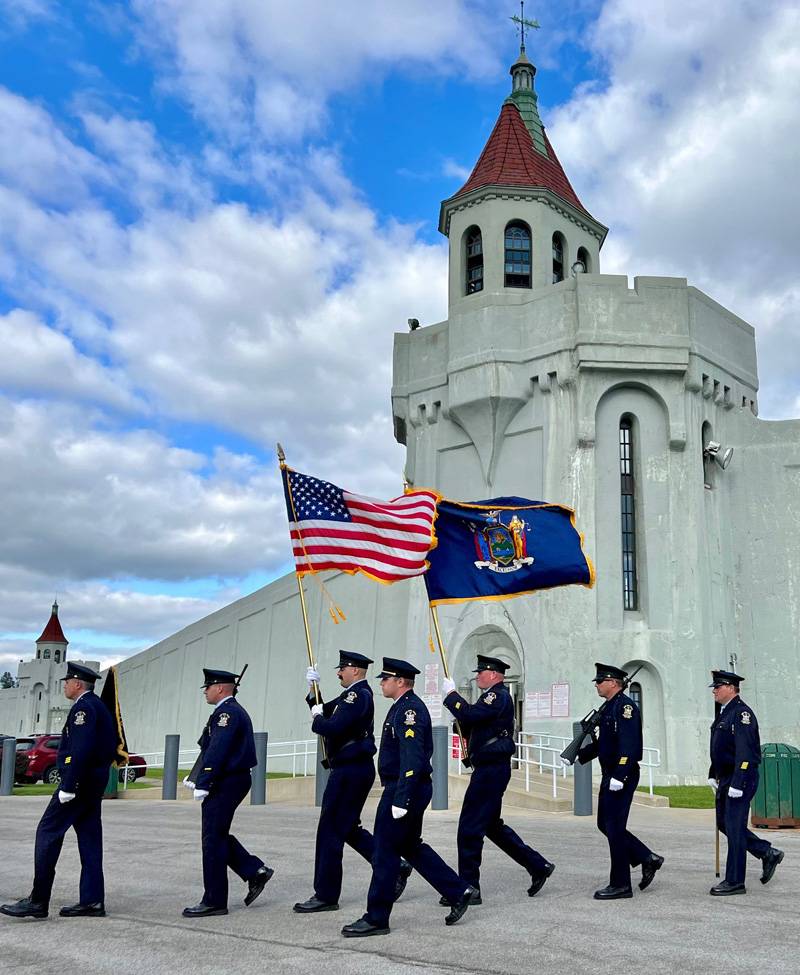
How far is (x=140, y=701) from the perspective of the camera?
41188 millimetres

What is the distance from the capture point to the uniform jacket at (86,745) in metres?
8.13

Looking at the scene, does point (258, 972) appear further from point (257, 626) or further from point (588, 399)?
point (257, 626)

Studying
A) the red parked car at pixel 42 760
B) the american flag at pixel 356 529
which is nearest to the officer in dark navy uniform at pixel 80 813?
the american flag at pixel 356 529

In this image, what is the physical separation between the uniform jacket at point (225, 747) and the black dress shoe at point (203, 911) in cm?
89

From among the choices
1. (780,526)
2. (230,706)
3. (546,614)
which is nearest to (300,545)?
(230,706)

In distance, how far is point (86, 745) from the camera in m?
8.25

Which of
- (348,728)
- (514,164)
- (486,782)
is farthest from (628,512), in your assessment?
(348,728)

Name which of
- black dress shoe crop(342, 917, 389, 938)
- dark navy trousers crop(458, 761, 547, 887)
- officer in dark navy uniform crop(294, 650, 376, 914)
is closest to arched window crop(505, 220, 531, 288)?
dark navy trousers crop(458, 761, 547, 887)

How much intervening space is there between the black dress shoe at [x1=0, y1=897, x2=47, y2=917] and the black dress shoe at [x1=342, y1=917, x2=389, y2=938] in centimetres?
248

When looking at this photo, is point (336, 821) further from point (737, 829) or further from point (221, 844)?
Answer: point (737, 829)

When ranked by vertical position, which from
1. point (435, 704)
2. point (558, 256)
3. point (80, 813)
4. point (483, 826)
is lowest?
point (483, 826)

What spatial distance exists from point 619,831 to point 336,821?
2531 mm

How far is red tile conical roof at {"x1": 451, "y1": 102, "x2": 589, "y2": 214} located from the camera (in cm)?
3597

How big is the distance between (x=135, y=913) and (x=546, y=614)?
22.6 m
